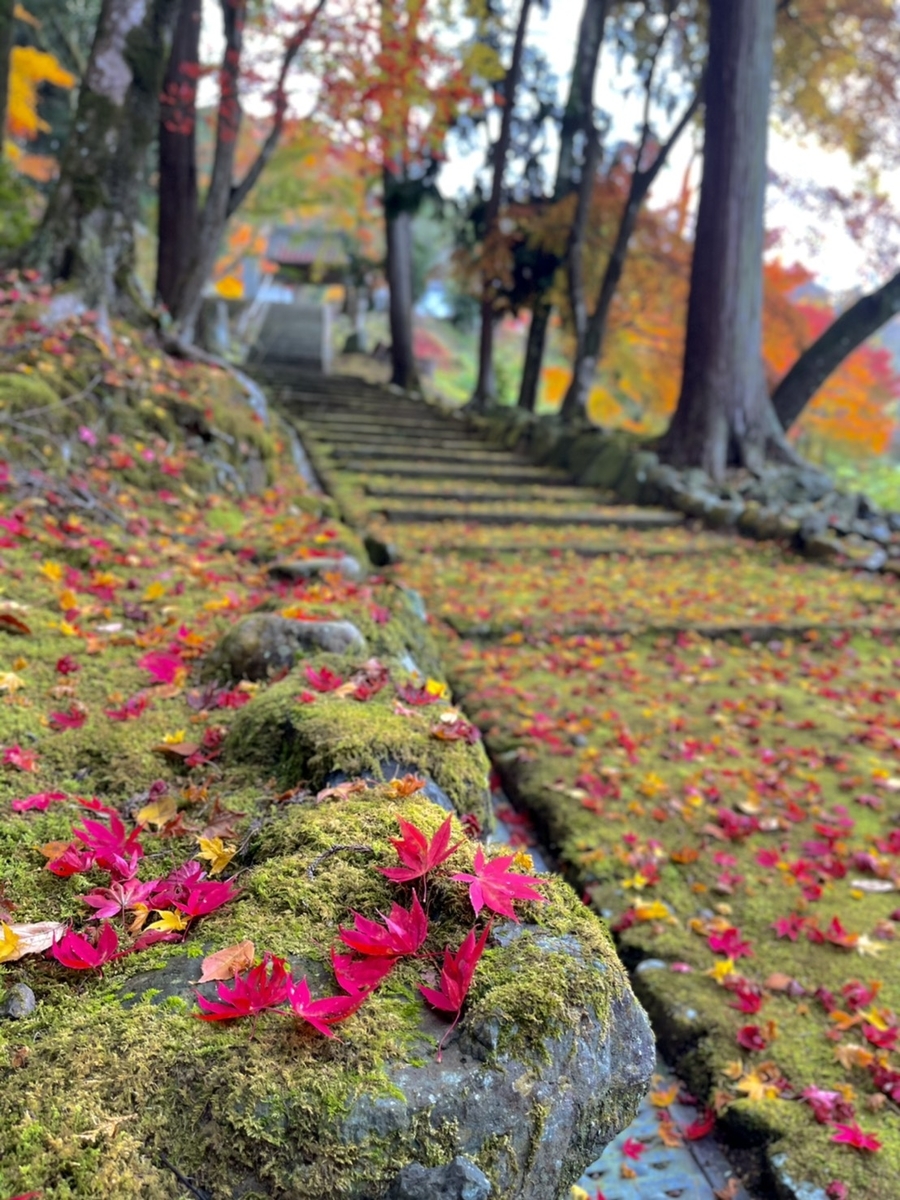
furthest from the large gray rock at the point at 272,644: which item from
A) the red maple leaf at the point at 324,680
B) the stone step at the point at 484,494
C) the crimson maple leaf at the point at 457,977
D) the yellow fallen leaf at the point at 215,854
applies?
the stone step at the point at 484,494

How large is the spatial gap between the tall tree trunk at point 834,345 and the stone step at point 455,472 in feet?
9.82

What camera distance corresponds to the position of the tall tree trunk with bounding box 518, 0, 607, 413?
37.1 ft

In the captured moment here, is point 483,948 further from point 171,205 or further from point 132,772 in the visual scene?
point 171,205

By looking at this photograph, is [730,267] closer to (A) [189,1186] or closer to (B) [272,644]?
(B) [272,644]

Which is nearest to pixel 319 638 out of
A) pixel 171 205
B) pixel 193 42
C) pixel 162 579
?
pixel 162 579

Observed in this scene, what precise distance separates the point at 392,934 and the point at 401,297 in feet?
52.1

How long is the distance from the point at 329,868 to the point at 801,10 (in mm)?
13726

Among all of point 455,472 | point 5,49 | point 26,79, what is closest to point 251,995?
point 455,472

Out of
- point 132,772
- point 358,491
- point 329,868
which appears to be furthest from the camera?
point 358,491

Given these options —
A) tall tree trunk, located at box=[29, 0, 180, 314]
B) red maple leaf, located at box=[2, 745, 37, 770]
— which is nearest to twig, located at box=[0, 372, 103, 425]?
tall tree trunk, located at box=[29, 0, 180, 314]

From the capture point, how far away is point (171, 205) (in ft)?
29.7

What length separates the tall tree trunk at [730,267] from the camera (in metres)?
8.45

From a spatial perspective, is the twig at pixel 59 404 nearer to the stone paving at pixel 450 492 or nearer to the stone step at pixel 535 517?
the stone paving at pixel 450 492

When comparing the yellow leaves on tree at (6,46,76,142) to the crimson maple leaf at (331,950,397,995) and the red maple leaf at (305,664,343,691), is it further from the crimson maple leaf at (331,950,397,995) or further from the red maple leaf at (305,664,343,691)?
the crimson maple leaf at (331,950,397,995)
